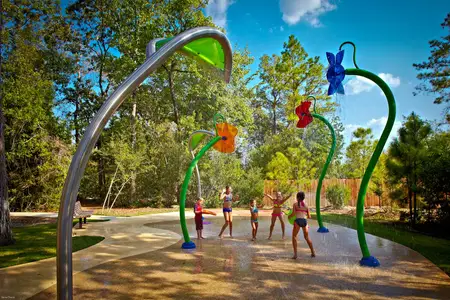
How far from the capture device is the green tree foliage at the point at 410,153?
38.1ft

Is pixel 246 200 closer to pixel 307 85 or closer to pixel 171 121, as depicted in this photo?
pixel 171 121

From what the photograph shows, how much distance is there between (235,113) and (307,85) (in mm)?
8388

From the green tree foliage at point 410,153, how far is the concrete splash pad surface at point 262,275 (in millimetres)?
4574

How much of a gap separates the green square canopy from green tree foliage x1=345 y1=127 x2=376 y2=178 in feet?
78.3

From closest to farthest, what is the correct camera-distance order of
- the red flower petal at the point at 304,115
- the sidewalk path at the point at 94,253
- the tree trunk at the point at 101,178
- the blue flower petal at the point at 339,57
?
the sidewalk path at the point at 94,253 → the blue flower petal at the point at 339,57 → the red flower petal at the point at 304,115 → the tree trunk at the point at 101,178

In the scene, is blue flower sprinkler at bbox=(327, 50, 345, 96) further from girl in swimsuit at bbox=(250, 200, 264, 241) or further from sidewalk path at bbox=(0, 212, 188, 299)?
sidewalk path at bbox=(0, 212, 188, 299)

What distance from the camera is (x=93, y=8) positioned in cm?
2650

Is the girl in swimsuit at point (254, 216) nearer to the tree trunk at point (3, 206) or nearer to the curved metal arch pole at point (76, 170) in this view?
the curved metal arch pole at point (76, 170)

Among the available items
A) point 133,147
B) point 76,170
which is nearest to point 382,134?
point 76,170

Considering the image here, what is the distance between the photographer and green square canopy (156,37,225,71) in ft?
15.6

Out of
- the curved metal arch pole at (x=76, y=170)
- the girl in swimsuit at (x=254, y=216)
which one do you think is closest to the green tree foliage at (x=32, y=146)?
the girl in swimsuit at (x=254, y=216)

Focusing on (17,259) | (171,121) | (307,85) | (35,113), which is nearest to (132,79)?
(17,259)

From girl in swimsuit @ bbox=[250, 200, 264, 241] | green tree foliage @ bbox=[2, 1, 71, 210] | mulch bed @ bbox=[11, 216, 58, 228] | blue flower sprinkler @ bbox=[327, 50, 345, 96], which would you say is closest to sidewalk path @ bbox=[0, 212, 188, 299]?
girl in swimsuit @ bbox=[250, 200, 264, 241]

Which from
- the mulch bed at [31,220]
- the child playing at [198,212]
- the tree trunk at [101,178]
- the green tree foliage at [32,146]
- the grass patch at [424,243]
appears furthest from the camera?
the tree trunk at [101,178]
